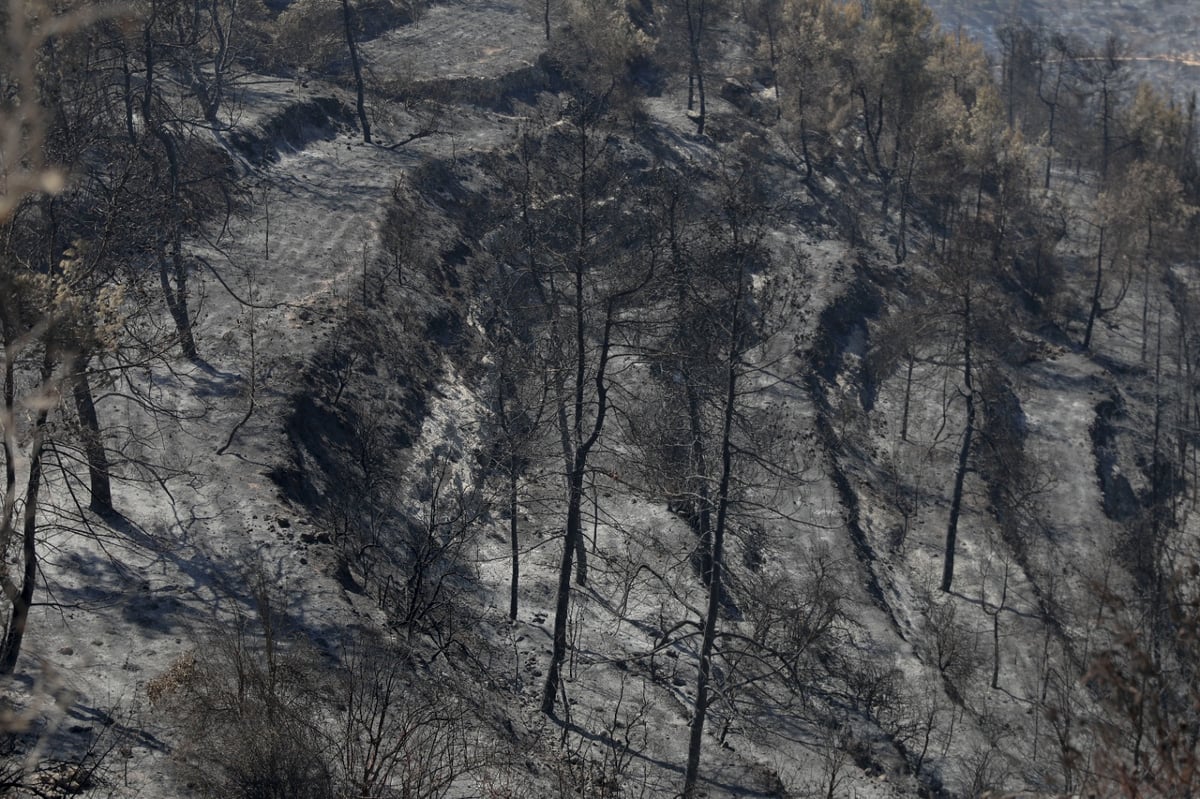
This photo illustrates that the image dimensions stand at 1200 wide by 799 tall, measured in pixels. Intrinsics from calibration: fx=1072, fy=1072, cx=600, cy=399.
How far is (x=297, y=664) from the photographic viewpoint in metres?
13.0

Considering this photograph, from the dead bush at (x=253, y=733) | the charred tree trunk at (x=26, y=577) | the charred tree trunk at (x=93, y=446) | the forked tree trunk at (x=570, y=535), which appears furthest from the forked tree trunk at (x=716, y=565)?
the charred tree trunk at (x=26, y=577)

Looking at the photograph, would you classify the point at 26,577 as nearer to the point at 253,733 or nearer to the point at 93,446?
the point at 93,446

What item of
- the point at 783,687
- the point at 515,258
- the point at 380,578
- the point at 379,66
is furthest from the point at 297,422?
the point at 379,66

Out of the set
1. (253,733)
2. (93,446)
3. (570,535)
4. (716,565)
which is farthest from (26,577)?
(716,565)

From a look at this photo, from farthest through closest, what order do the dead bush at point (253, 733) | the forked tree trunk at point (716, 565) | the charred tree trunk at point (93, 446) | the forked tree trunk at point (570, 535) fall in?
1. the forked tree trunk at point (570, 535)
2. the forked tree trunk at point (716, 565)
3. the charred tree trunk at point (93, 446)
4. the dead bush at point (253, 733)

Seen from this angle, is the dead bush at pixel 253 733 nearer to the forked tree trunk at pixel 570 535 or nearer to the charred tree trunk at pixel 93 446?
the charred tree trunk at pixel 93 446

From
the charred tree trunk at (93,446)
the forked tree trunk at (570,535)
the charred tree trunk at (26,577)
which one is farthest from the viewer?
the forked tree trunk at (570,535)

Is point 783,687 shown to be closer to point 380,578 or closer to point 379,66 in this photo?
point 380,578

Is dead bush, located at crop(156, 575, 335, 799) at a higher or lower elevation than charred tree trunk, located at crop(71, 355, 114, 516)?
lower

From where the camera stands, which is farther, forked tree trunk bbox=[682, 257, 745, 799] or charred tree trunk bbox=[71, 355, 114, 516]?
forked tree trunk bbox=[682, 257, 745, 799]

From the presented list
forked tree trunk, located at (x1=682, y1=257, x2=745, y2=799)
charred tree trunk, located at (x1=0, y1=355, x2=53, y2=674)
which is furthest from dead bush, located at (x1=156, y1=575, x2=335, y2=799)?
forked tree trunk, located at (x1=682, y1=257, x2=745, y2=799)

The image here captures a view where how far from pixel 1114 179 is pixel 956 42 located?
22.3 meters

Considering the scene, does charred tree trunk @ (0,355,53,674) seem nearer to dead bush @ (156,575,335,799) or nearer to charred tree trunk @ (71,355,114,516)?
charred tree trunk @ (71,355,114,516)

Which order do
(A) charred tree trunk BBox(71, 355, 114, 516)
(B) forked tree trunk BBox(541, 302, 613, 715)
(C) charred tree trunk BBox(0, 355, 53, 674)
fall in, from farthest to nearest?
(B) forked tree trunk BBox(541, 302, 613, 715) < (A) charred tree trunk BBox(71, 355, 114, 516) < (C) charred tree trunk BBox(0, 355, 53, 674)
